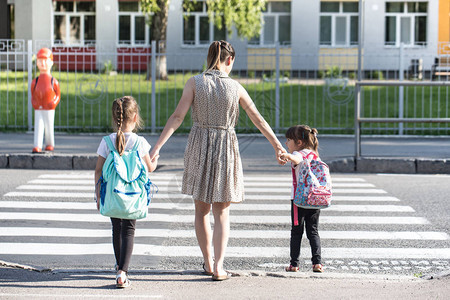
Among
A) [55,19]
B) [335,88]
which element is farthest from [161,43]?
[55,19]

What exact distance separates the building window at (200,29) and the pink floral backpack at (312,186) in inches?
1201

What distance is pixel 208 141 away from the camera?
5.66m

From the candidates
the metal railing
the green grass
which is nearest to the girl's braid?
the metal railing

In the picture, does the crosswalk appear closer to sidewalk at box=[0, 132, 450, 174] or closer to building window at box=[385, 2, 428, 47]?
sidewalk at box=[0, 132, 450, 174]

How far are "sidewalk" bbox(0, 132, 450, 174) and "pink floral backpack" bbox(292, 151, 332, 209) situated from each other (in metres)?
6.84

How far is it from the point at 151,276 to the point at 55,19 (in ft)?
108

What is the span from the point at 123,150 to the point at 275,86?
12.5m

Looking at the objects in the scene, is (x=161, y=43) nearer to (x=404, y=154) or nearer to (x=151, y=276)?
(x=404, y=154)

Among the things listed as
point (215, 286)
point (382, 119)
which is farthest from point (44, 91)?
point (215, 286)

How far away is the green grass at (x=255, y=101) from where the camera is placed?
17.8 meters

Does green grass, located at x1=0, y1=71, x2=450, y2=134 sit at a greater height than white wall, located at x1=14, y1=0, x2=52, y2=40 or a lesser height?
lesser

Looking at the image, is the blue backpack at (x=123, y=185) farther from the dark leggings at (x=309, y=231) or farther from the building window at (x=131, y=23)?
the building window at (x=131, y=23)

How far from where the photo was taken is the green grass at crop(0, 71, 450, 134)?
1778cm

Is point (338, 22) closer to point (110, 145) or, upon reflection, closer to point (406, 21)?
point (406, 21)
